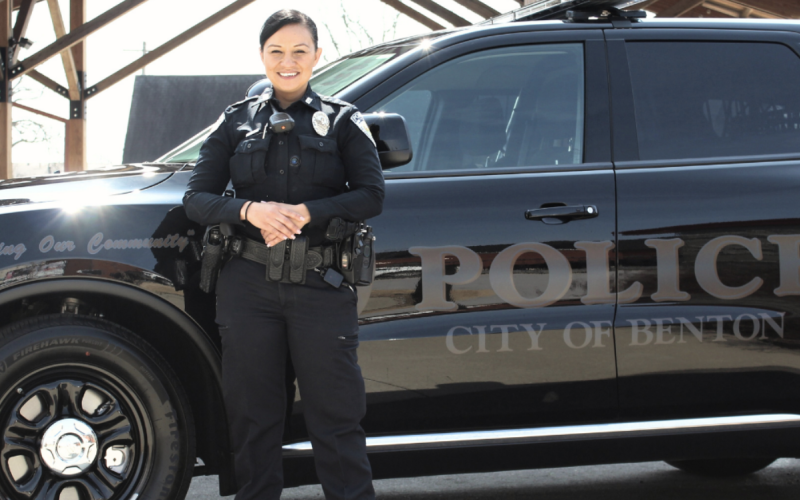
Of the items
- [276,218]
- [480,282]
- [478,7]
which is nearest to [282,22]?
[276,218]

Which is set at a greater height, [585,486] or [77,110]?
[77,110]

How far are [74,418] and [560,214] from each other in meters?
1.60

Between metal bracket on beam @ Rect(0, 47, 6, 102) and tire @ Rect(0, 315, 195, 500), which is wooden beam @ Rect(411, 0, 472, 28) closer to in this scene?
metal bracket on beam @ Rect(0, 47, 6, 102)

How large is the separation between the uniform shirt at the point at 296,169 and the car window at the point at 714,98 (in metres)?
1.08

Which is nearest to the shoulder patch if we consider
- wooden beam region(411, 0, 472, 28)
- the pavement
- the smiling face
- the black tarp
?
the smiling face

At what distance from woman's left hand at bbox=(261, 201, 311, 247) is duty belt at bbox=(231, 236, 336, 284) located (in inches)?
0.9

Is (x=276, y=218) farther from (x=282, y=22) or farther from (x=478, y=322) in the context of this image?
(x=478, y=322)

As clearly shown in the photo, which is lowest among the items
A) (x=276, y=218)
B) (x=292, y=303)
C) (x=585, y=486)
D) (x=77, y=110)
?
(x=585, y=486)

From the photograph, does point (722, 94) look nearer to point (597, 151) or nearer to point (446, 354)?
point (597, 151)

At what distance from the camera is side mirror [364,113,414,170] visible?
8.30 ft

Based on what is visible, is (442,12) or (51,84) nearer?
(442,12)

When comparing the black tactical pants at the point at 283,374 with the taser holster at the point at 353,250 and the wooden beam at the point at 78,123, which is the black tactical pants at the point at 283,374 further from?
the wooden beam at the point at 78,123

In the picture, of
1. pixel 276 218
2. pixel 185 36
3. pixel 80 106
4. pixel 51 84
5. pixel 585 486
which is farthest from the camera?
pixel 51 84

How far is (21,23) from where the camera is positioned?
11.8 m
